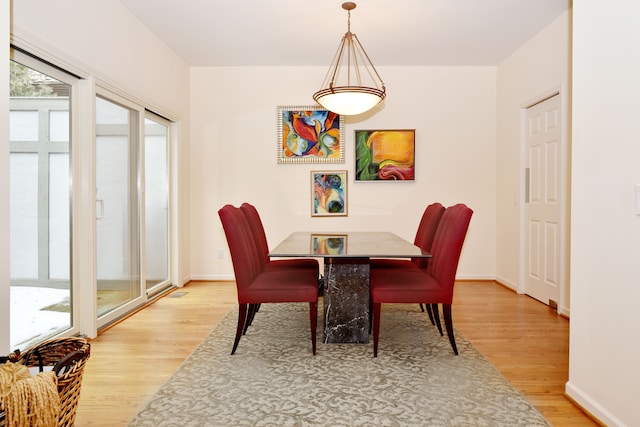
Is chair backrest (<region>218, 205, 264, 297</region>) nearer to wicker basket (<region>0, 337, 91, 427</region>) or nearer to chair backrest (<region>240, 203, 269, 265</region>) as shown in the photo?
chair backrest (<region>240, 203, 269, 265</region>)

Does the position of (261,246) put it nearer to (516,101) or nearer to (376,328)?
(376,328)

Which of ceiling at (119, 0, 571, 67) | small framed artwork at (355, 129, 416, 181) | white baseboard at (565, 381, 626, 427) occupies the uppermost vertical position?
ceiling at (119, 0, 571, 67)

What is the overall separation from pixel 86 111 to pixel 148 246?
5.37ft

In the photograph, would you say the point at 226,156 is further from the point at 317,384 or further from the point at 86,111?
the point at 317,384

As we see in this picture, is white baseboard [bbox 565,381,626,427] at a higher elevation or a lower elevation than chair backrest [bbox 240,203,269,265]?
lower

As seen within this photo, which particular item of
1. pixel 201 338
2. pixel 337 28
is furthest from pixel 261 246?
pixel 337 28

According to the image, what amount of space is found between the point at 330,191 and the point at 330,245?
7.09ft

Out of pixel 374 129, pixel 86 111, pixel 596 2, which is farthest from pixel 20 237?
pixel 374 129

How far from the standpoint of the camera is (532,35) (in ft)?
13.2

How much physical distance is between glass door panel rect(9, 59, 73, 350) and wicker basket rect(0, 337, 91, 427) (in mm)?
1241

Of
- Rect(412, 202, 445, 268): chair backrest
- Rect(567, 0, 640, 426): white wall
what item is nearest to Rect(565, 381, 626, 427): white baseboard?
Rect(567, 0, 640, 426): white wall

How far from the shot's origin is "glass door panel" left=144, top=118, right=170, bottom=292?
4090 mm

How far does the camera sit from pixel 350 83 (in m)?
5.00

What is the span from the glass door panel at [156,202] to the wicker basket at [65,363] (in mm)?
2664
